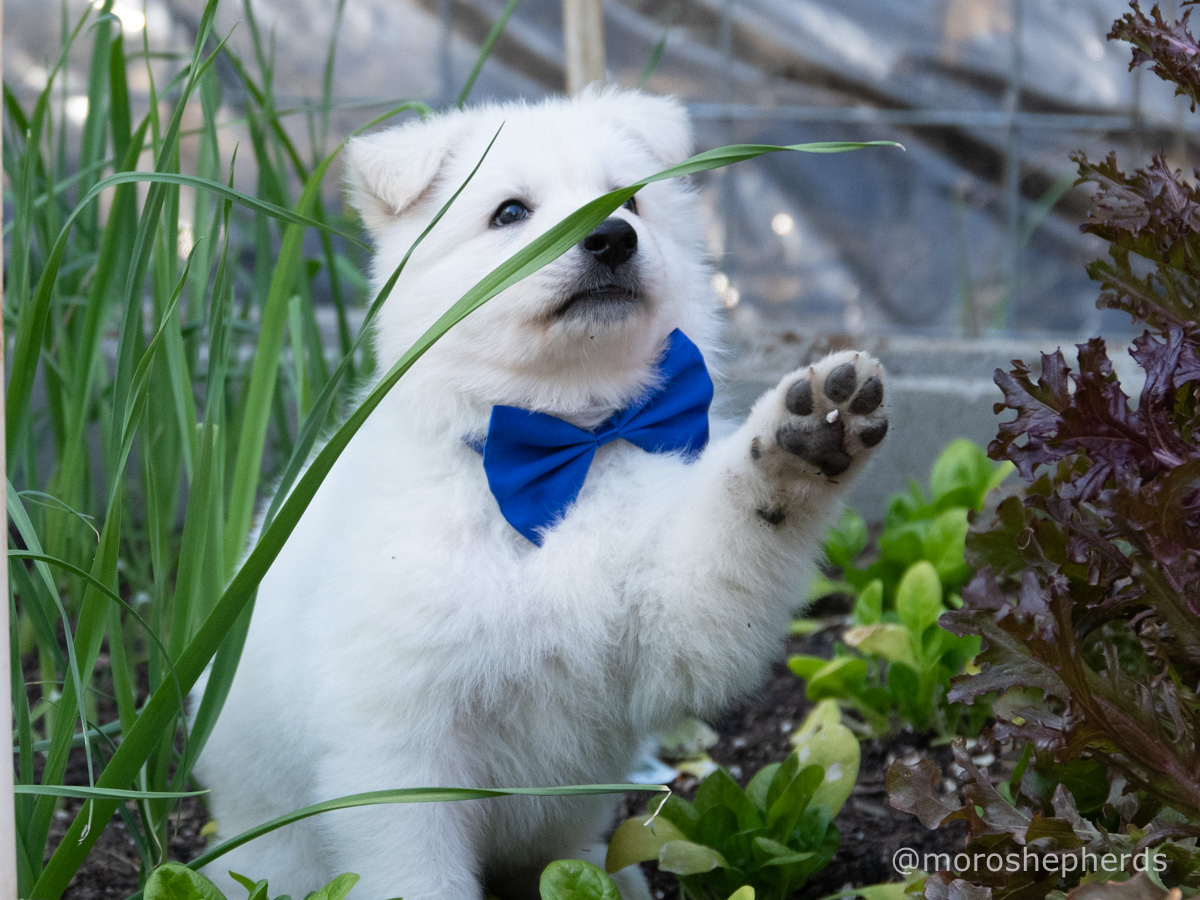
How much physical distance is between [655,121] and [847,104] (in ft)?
11.7

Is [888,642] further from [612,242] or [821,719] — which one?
[612,242]

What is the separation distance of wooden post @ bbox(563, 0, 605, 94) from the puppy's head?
24.7 inches

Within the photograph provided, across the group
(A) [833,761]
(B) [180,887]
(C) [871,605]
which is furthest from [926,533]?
(B) [180,887]

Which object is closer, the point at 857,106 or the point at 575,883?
the point at 575,883

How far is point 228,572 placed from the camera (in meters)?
1.57

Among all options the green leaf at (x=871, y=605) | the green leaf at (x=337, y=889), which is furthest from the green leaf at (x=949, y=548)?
the green leaf at (x=337, y=889)

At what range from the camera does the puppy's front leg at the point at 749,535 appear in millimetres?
1218

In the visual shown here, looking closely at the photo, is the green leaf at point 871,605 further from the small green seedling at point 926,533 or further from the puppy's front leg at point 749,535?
the puppy's front leg at point 749,535

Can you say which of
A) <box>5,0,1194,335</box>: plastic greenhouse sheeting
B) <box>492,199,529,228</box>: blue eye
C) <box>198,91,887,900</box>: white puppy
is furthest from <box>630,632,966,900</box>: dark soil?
<box>5,0,1194,335</box>: plastic greenhouse sheeting

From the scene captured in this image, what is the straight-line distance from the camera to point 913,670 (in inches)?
83.4

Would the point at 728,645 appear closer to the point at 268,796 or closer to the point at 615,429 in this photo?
the point at 615,429

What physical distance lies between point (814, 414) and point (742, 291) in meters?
4.02

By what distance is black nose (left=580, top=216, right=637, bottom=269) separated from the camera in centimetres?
148

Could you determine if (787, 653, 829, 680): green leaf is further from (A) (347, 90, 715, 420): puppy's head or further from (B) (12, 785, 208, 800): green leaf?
(B) (12, 785, 208, 800): green leaf
